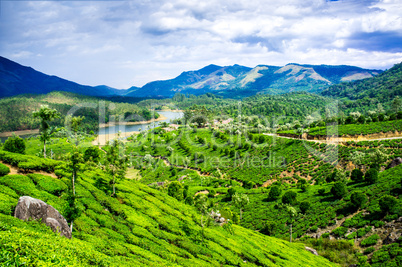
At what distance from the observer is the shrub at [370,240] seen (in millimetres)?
28312

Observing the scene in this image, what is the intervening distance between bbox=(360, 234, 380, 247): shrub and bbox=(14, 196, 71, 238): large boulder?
112ft

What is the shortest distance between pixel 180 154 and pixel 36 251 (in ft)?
294

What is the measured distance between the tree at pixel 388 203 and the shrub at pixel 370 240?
4.38 meters

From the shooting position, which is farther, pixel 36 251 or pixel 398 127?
pixel 398 127

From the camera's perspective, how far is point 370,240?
2850 centimetres

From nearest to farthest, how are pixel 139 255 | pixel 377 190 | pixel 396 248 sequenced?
1. pixel 139 255
2. pixel 396 248
3. pixel 377 190

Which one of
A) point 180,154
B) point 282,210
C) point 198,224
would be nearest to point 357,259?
point 282,210

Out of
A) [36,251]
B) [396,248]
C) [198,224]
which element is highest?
[36,251]

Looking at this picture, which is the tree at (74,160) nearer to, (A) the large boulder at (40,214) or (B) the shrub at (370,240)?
(A) the large boulder at (40,214)

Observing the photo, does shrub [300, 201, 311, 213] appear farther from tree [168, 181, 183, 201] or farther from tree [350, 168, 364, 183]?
tree [168, 181, 183, 201]

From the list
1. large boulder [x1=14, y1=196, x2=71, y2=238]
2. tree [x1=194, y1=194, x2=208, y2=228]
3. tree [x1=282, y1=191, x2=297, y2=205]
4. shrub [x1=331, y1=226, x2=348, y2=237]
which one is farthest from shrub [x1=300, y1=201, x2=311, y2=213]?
large boulder [x1=14, y1=196, x2=71, y2=238]

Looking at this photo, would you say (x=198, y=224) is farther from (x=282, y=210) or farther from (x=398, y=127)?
(x=398, y=127)

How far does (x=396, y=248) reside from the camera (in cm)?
2598

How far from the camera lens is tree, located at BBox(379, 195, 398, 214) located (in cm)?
3025
